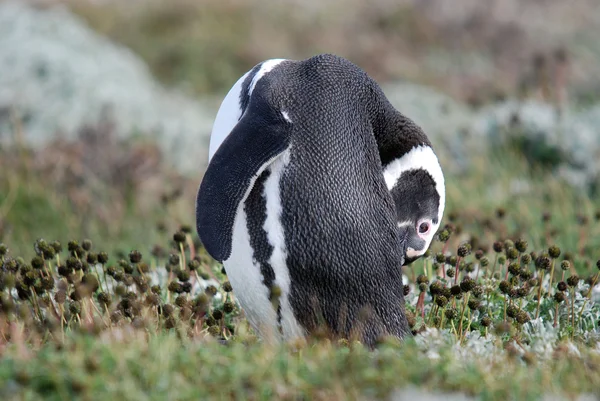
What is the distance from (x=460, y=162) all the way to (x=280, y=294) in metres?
5.30

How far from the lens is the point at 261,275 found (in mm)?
3303

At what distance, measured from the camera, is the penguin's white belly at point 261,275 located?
10.7 feet

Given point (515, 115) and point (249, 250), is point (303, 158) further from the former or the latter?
point (515, 115)

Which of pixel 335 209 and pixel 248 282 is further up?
pixel 335 209

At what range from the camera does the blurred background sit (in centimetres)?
754

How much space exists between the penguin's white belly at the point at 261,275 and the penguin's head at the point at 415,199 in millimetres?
559

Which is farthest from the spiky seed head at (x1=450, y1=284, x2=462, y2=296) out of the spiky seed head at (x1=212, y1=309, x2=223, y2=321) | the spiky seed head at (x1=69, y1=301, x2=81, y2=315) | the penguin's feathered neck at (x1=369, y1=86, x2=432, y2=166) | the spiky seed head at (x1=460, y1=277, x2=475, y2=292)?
the spiky seed head at (x1=69, y1=301, x2=81, y2=315)

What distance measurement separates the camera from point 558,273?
501 centimetres

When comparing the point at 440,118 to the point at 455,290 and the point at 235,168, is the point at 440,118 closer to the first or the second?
the point at 455,290

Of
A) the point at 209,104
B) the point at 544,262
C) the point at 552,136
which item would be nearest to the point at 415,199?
the point at 544,262

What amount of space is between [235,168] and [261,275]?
16.7 inches

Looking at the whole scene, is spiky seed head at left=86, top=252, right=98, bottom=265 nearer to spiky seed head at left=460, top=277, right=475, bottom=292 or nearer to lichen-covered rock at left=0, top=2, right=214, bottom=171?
spiky seed head at left=460, top=277, right=475, bottom=292

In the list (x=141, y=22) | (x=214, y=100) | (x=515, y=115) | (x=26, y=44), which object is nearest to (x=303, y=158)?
(x=515, y=115)

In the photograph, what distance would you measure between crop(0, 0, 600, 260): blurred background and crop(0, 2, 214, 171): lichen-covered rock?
24 millimetres
